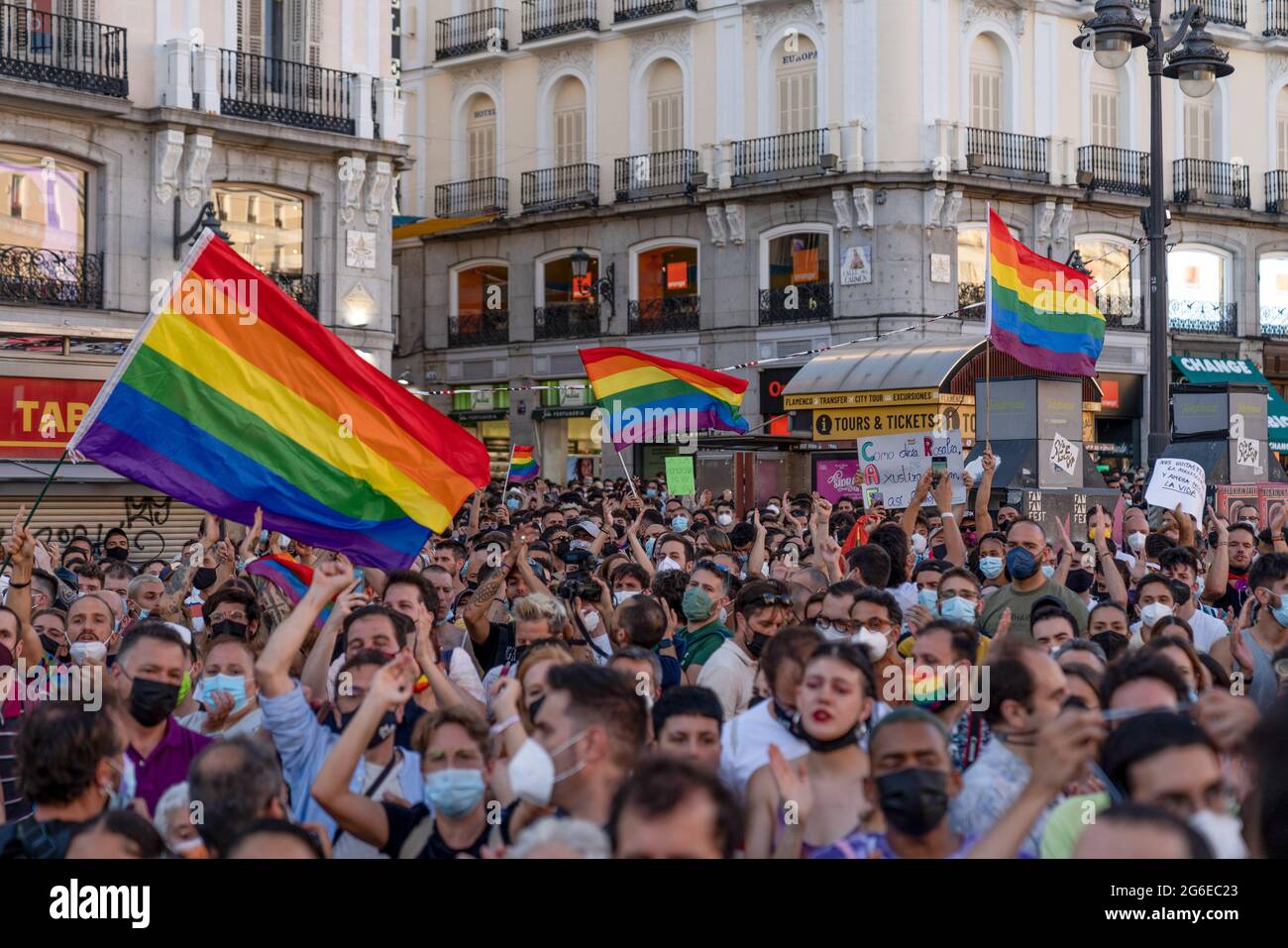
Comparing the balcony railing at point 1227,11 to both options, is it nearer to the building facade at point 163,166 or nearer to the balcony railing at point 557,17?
the balcony railing at point 557,17

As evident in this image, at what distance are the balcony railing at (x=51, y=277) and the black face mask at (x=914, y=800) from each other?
18.7 metres

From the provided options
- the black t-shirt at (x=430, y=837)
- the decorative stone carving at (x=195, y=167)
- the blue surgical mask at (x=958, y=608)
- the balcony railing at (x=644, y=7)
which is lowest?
the black t-shirt at (x=430, y=837)

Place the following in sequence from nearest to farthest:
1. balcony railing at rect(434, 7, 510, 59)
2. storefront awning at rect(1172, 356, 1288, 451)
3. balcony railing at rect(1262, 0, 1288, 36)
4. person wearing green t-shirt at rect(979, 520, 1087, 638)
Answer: person wearing green t-shirt at rect(979, 520, 1087, 638)
storefront awning at rect(1172, 356, 1288, 451)
balcony railing at rect(434, 7, 510, 59)
balcony railing at rect(1262, 0, 1288, 36)

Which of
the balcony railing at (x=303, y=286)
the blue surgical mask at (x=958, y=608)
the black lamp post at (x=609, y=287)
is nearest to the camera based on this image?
the blue surgical mask at (x=958, y=608)

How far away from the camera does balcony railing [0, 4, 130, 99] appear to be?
2092cm

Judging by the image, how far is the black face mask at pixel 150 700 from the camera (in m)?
5.70

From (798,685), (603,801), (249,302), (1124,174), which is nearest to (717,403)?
(249,302)

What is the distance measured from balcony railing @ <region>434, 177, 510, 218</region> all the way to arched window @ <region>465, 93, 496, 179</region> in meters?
0.31

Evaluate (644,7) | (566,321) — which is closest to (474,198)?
(566,321)

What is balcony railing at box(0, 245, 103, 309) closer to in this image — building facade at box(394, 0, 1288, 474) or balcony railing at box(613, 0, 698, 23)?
building facade at box(394, 0, 1288, 474)

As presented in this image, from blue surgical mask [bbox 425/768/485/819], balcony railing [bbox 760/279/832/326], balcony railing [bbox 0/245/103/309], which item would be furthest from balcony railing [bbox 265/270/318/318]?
blue surgical mask [bbox 425/768/485/819]

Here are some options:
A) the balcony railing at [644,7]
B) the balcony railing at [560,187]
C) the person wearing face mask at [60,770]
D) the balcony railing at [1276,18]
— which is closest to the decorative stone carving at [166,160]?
the balcony railing at [560,187]

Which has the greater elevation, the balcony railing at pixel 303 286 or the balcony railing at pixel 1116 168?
the balcony railing at pixel 1116 168

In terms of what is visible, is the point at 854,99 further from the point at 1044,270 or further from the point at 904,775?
the point at 904,775
